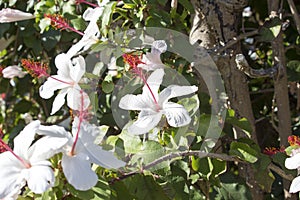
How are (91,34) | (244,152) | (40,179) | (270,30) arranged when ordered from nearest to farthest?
(40,179), (244,152), (91,34), (270,30)

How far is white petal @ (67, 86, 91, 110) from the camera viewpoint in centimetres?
87

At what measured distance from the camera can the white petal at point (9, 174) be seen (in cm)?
73

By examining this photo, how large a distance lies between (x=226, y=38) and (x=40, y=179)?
0.62 m

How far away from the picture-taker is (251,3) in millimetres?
1624

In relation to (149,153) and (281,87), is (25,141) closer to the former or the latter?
(149,153)

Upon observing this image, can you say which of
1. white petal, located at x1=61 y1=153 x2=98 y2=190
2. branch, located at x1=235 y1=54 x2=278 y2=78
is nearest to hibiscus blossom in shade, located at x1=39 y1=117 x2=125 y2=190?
white petal, located at x1=61 y1=153 x2=98 y2=190

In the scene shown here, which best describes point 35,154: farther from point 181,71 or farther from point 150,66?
point 181,71

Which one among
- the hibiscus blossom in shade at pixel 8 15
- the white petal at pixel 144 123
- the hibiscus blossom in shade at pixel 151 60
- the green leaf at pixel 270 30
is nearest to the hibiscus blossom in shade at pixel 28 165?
the white petal at pixel 144 123

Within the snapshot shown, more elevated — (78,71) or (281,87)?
(78,71)

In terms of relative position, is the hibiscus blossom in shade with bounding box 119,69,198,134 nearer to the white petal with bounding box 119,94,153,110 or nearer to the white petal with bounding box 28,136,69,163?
the white petal with bounding box 119,94,153,110

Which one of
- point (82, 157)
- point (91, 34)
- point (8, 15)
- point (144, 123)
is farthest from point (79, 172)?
point (8, 15)

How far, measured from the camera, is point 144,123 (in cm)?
88

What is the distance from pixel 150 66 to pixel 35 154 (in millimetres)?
317

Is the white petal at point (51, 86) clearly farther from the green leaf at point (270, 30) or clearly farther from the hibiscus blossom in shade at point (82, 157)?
the green leaf at point (270, 30)
